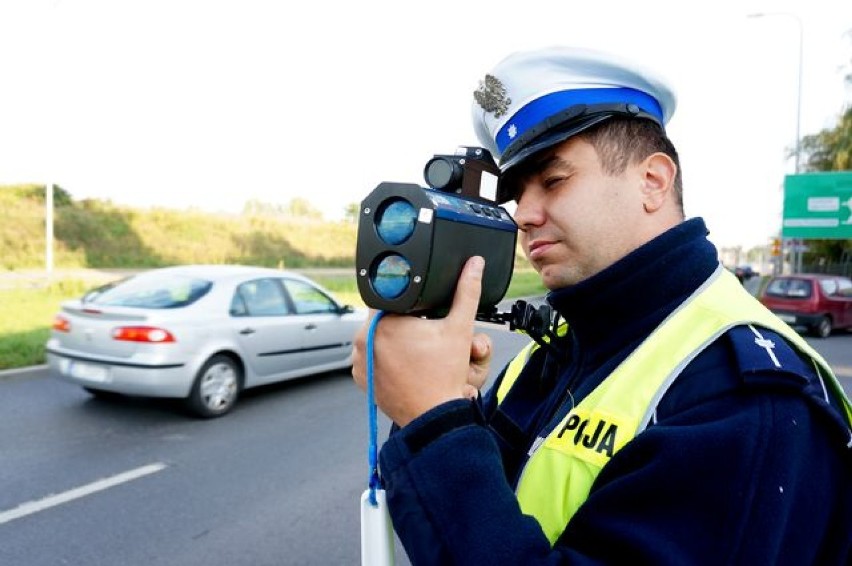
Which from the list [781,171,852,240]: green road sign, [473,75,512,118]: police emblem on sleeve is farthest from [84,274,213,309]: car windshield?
[781,171,852,240]: green road sign

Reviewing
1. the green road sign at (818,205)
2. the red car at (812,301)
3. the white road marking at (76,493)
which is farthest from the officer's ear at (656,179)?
the green road sign at (818,205)

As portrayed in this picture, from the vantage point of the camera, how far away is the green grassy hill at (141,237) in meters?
27.1

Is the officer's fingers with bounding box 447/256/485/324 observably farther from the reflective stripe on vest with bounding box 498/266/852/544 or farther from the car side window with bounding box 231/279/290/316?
the car side window with bounding box 231/279/290/316

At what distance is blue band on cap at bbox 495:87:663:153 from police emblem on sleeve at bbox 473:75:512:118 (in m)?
0.04

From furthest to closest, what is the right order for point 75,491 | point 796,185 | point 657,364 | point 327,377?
1. point 796,185
2. point 327,377
3. point 75,491
4. point 657,364

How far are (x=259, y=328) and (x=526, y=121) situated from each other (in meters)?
5.02

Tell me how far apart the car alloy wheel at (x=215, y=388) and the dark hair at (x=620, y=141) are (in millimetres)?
4757

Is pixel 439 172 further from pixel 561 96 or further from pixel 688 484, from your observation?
pixel 688 484

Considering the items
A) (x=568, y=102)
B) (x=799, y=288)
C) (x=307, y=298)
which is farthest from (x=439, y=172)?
(x=799, y=288)

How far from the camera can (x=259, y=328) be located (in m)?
5.77

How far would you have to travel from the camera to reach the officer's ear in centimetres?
110

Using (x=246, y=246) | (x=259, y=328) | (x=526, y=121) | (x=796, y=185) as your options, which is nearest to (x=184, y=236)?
(x=246, y=246)

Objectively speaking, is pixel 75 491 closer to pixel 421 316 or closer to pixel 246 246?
pixel 421 316

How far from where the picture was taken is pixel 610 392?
956 millimetres
